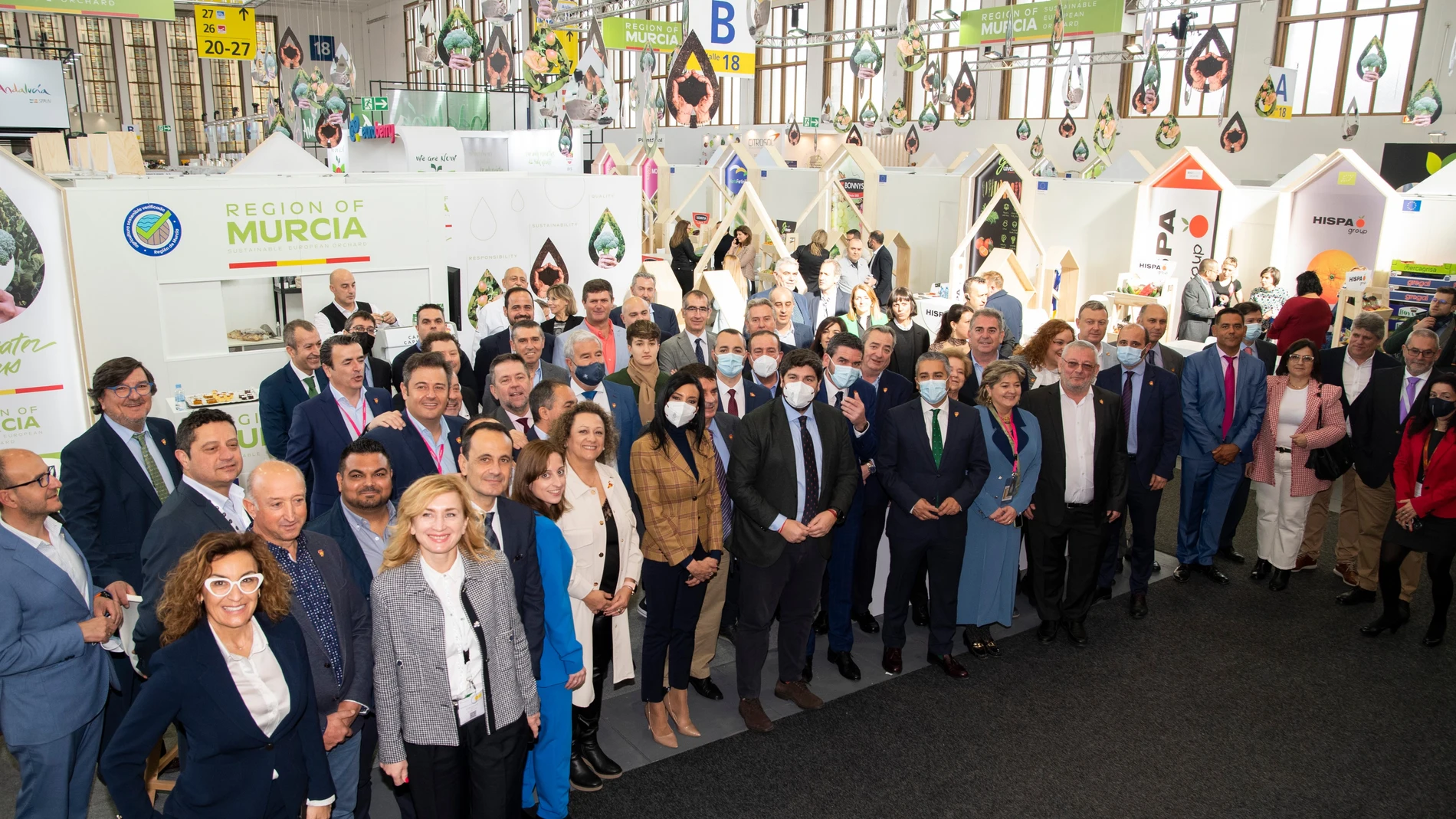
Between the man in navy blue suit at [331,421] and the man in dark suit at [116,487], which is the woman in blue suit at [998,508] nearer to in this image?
the man in navy blue suit at [331,421]

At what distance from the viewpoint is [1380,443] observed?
511 cm

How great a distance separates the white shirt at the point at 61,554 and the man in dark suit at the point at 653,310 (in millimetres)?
3608

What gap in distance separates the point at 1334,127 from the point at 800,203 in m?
8.27

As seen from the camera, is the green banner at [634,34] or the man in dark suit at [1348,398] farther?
the green banner at [634,34]

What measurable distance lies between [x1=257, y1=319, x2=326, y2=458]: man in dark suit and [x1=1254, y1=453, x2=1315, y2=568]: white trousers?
16.6ft

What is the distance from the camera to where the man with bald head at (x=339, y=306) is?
5.52m

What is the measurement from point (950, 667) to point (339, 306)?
395cm

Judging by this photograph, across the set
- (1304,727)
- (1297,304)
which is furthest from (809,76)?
(1304,727)

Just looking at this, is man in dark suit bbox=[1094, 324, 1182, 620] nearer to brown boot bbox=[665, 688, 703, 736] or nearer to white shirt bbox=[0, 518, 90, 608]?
brown boot bbox=[665, 688, 703, 736]

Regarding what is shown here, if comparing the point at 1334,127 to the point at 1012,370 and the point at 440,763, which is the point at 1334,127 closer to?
the point at 1012,370

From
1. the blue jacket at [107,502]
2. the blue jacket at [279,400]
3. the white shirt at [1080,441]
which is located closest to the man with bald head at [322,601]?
the blue jacket at [107,502]

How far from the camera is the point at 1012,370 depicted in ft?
14.3

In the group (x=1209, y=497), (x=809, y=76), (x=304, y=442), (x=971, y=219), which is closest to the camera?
(x=304, y=442)

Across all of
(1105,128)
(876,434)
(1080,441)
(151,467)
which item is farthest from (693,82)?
(1105,128)
